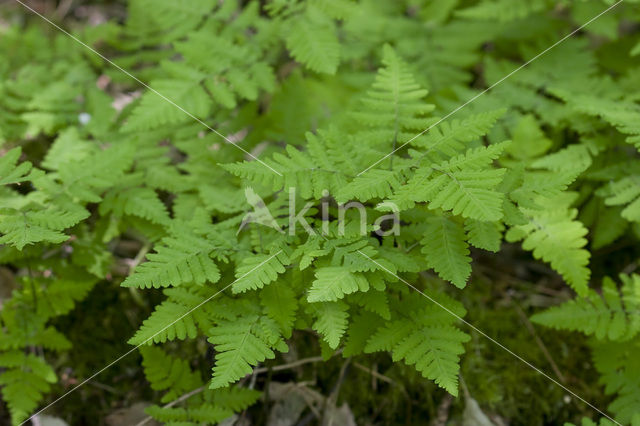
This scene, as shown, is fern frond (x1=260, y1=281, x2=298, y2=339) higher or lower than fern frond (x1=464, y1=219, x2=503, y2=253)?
below

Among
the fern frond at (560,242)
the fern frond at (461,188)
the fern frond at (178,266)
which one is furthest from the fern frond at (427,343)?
the fern frond at (178,266)

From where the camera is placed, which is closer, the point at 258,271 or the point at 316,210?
the point at 258,271

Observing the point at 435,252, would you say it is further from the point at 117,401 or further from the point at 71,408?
the point at 71,408

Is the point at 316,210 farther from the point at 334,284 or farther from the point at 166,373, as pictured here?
the point at 166,373

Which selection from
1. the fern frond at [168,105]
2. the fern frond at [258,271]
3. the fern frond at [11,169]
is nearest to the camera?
the fern frond at [258,271]

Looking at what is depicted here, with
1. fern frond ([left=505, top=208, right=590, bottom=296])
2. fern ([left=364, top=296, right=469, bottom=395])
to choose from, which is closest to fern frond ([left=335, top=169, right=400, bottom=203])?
fern ([left=364, top=296, right=469, bottom=395])

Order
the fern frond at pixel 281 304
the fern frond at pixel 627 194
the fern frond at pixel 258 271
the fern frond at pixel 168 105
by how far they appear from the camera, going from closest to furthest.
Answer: the fern frond at pixel 258 271 < the fern frond at pixel 281 304 < the fern frond at pixel 627 194 < the fern frond at pixel 168 105

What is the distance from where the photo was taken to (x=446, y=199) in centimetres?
207

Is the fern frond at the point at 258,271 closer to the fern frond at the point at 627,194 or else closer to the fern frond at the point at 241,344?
the fern frond at the point at 241,344

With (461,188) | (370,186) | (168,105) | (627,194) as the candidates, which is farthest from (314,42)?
(627,194)

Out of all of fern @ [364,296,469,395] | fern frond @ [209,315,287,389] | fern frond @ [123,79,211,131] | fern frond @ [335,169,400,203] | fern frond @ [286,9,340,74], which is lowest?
fern @ [364,296,469,395]

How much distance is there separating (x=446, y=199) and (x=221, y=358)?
1121 millimetres

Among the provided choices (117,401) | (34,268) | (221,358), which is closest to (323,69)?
(221,358)

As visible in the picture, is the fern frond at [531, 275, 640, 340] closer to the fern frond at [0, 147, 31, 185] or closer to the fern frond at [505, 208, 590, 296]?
the fern frond at [505, 208, 590, 296]
